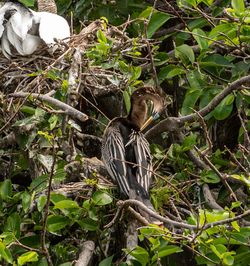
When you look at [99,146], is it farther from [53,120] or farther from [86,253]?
[86,253]

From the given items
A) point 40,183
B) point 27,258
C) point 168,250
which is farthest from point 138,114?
point 27,258

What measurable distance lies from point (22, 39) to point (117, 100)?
1.94 feet

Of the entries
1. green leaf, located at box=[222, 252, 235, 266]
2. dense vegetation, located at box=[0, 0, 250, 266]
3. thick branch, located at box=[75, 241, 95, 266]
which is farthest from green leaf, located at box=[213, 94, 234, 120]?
green leaf, located at box=[222, 252, 235, 266]

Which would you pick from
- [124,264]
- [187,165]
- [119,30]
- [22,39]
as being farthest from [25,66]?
[124,264]

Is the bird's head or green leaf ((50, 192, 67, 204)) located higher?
green leaf ((50, 192, 67, 204))

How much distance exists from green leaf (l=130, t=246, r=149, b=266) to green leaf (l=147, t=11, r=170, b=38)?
1157 mm

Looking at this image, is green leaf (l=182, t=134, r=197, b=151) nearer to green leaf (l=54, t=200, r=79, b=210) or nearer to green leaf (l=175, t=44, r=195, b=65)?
green leaf (l=175, t=44, r=195, b=65)

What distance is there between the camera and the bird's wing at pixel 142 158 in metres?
3.84

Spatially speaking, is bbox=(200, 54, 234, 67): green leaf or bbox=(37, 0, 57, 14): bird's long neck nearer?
bbox=(200, 54, 234, 67): green leaf

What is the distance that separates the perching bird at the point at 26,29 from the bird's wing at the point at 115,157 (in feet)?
1.77

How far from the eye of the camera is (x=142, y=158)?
13.1 ft

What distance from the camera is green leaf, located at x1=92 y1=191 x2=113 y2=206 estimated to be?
354cm

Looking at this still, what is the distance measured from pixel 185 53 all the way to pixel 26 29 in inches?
33.0

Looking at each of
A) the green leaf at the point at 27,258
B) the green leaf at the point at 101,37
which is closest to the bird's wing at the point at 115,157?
the green leaf at the point at 101,37
